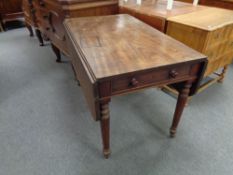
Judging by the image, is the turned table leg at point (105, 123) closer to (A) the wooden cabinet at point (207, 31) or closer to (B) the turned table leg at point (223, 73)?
(A) the wooden cabinet at point (207, 31)

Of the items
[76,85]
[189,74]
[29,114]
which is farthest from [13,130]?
[189,74]

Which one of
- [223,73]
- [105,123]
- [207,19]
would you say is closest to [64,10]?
[105,123]

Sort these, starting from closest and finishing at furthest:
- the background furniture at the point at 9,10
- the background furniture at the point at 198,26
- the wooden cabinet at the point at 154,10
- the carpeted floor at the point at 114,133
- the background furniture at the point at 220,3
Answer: the carpeted floor at the point at 114,133, the background furniture at the point at 198,26, the wooden cabinet at the point at 154,10, the background furniture at the point at 220,3, the background furniture at the point at 9,10

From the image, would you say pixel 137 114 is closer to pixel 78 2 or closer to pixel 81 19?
pixel 81 19

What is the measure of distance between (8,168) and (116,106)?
1.04 meters

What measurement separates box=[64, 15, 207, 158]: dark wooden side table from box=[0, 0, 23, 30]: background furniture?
3262 millimetres

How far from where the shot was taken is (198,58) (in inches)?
39.3

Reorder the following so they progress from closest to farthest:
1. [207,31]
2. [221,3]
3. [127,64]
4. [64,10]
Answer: [127,64] → [207,31] → [64,10] → [221,3]

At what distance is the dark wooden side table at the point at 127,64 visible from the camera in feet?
2.99

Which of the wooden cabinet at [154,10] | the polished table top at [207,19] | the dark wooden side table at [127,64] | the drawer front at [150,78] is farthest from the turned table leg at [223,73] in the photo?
the drawer front at [150,78]

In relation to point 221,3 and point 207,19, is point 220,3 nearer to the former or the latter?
point 221,3

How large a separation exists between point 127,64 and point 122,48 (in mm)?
203

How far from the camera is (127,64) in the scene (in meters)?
0.95

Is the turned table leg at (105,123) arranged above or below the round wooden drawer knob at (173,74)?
below
